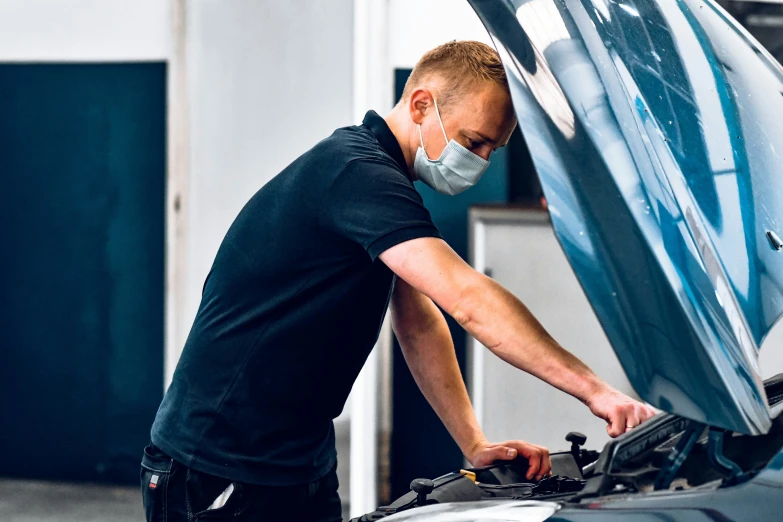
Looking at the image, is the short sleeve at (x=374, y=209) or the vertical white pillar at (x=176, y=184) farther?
the vertical white pillar at (x=176, y=184)

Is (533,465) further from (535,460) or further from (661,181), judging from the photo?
(661,181)

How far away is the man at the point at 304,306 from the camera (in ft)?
5.73

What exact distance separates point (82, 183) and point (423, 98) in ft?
9.79

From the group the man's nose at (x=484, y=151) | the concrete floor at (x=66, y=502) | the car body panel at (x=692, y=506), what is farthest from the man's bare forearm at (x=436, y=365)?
the concrete floor at (x=66, y=502)

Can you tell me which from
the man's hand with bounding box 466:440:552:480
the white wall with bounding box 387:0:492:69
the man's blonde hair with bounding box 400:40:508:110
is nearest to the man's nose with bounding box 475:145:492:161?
the man's blonde hair with bounding box 400:40:508:110

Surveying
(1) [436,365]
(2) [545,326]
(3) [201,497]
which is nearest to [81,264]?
(2) [545,326]

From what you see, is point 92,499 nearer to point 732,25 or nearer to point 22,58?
point 22,58

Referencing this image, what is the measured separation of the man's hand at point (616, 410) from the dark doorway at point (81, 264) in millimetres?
3187

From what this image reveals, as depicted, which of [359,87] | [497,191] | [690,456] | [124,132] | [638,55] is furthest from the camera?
[124,132]

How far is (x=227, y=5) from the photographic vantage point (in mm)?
4133

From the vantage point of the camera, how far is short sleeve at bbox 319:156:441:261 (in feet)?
5.29

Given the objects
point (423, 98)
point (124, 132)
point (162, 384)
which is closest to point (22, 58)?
point (124, 132)

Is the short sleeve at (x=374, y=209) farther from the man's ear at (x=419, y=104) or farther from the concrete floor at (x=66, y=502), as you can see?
the concrete floor at (x=66, y=502)

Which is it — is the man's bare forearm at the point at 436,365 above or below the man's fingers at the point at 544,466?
above
